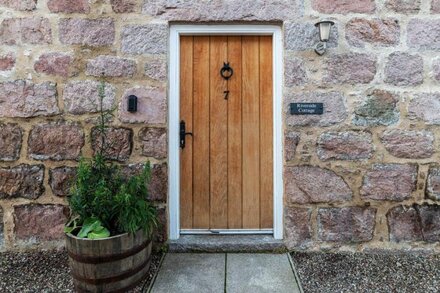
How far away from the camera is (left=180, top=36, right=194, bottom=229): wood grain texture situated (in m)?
2.85

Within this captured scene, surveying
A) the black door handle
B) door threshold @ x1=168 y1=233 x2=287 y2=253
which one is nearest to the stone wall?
the black door handle

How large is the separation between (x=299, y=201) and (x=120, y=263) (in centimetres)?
142

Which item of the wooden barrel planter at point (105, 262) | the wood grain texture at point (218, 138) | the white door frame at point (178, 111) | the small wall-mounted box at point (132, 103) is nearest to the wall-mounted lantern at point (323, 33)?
the white door frame at point (178, 111)

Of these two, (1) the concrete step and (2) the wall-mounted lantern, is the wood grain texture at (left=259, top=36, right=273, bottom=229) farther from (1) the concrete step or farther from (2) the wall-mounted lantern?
(2) the wall-mounted lantern

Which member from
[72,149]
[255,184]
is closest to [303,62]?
[255,184]

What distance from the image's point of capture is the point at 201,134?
2893mm

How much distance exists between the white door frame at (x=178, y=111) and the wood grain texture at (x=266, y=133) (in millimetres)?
42

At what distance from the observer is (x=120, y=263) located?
2.20 metres

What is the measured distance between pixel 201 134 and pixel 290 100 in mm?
773

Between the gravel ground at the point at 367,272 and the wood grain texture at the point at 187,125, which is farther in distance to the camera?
the wood grain texture at the point at 187,125

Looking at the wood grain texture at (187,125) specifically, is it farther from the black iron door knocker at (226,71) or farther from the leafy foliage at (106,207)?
the leafy foliage at (106,207)

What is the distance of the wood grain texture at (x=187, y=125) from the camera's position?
285 centimetres

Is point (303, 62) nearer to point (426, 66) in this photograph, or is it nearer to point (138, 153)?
point (426, 66)

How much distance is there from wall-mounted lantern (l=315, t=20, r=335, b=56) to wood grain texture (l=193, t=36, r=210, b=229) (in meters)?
0.89
